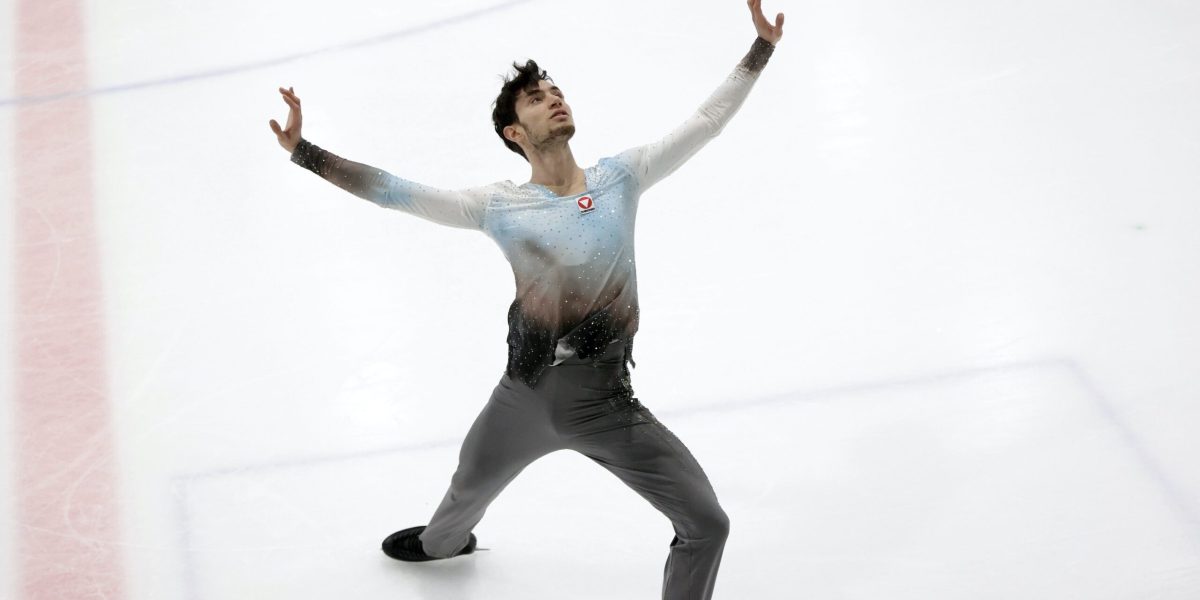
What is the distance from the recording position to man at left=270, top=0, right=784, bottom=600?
12.6 feet

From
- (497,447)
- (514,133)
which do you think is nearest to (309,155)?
(514,133)

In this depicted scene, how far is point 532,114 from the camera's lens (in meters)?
4.03

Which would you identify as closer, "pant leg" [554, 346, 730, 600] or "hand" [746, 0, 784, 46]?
"pant leg" [554, 346, 730, 600]

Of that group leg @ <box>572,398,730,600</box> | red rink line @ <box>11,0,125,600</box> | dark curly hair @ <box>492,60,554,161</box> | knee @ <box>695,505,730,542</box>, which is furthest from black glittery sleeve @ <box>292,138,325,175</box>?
red rink line @ <box>11,0,125,600</box>

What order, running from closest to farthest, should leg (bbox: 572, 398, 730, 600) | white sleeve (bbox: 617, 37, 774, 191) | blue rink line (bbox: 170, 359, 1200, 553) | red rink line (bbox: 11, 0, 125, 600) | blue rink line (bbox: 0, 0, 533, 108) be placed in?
leg (bbox: 572, 398, 730, 600)
white sleeve (bbox: 617, 37, 774, 191)
red rink line (bbox: 11, 0, 125, 600)
blue rink line (bbox: 170, 359, 1200, 553)
blue rink line (bbox: 0, 0, 533, 108)

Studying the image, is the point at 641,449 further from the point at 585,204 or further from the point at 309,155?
the point at 309,155

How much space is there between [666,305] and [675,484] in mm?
1896

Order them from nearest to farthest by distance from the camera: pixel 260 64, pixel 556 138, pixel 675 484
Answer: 1. pixel 675 484
2. pixel 556 138
3. pixel 260 64

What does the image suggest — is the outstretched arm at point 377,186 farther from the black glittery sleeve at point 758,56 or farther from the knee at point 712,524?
the knee at point 712,524

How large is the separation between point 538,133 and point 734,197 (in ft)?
7.59

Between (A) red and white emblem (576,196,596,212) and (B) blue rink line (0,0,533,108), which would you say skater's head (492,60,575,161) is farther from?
(B) blue rink line (0,0,533,108)

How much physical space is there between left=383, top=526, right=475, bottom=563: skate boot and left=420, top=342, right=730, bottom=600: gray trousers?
0.70 meters

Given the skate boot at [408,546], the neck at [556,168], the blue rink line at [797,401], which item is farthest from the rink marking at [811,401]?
the neck at [556,168]

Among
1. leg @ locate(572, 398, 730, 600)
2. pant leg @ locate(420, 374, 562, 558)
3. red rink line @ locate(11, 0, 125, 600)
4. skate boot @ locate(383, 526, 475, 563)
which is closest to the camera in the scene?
leg @ locate(572, 398, 730, 600)
